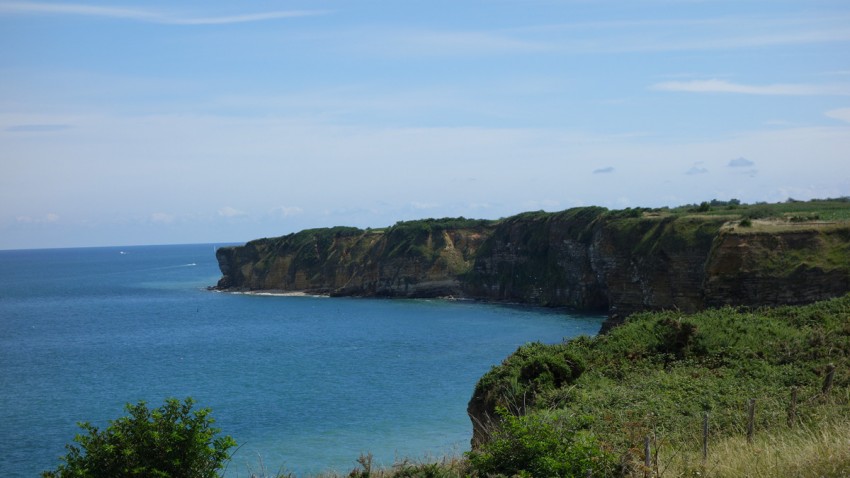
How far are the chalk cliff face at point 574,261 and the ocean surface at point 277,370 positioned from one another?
569 centimetres

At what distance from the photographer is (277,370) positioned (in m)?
56.2

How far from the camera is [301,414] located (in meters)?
40.7

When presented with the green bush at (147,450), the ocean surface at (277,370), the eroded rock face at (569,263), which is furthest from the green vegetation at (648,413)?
the eroded rock face at (569,263)

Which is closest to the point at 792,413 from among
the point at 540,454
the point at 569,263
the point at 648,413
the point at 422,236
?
the point at 648,413

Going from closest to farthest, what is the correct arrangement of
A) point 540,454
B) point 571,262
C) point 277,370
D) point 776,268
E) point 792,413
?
point 540,454 < point 792,413 < point 776,268 < point 277,370 < point 571,262

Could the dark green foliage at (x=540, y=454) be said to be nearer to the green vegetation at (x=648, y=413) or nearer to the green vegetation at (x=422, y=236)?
the green vegetation at (x=648, y=413)

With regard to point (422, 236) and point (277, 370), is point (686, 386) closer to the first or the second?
point (277, 370)

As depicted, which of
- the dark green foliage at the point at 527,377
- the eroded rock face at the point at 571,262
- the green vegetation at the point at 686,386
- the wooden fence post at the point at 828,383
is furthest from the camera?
the eroded rock face at the point at 571,262

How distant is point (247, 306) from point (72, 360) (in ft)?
157

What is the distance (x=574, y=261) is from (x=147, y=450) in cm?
8128

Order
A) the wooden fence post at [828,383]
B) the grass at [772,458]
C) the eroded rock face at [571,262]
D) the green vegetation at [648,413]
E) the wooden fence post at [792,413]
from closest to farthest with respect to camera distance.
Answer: the grass at [772,458] < the green vegetation at [648,413] < the wooden fence post at [792,413] < the wooden fence post at [828,383] < the eroded rock face at [571,262]

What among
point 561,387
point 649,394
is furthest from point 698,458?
point 561,387

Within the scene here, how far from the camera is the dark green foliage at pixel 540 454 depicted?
13180mm

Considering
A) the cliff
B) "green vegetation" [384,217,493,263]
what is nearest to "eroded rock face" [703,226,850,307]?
the cliff
